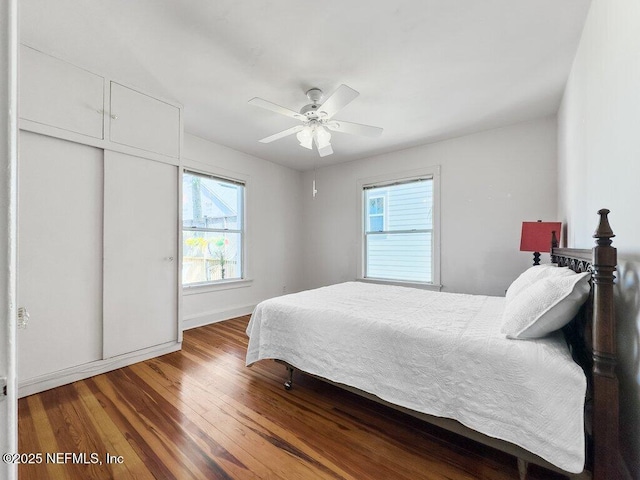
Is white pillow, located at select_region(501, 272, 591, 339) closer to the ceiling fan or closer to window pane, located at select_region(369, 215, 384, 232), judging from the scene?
the ceiling fan

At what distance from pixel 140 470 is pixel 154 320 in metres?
1.61

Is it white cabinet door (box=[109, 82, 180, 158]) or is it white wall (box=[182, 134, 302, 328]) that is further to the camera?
white wall (box=[182, 134, 302, 328])

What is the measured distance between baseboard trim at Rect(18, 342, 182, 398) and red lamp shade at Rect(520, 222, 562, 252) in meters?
3.69

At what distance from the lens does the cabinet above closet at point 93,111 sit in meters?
2.11

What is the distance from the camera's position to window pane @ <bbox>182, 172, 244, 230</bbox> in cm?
382

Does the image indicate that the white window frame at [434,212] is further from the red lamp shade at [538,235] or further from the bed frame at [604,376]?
the bed frame at [604,376]

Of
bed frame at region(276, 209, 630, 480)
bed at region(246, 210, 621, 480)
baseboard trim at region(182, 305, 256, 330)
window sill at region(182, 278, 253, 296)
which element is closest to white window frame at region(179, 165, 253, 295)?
window sill at region(182, 278, 253, 296)

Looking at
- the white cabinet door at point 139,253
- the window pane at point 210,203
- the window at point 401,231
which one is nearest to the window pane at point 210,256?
the window pane at point 210,203

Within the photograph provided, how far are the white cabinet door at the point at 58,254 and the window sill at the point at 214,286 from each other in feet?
4.25

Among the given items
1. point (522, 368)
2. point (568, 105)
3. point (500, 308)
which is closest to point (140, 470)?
point (522, 368)

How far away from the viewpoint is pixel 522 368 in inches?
51.2

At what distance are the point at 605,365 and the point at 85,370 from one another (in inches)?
133

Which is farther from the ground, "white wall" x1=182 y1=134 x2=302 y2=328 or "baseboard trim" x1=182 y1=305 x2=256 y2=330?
"white wall" x1=182 y1=134 x2=302 y2=328

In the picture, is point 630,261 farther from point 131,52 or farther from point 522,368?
point 131,52
